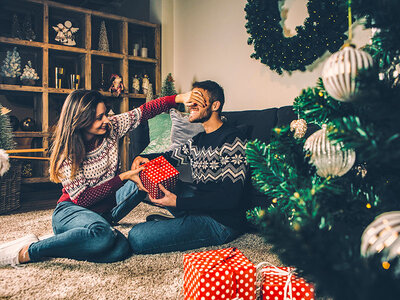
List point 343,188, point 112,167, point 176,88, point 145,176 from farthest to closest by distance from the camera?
point 176,88
point 112,167
point 145,176
point 343,188

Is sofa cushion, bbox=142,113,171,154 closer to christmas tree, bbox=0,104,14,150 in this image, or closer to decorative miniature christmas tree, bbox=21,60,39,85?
christmas tree, bbox=0,104,14,150

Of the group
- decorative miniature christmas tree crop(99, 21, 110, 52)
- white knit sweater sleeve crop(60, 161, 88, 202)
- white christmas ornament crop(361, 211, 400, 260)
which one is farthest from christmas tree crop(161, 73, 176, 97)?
white christmas ornament crop(361, 211, 400, 260)

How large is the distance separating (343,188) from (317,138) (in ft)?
0.37

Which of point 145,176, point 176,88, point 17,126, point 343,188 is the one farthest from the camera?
point 176,88

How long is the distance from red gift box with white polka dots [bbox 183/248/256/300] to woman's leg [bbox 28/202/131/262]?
0.57 m

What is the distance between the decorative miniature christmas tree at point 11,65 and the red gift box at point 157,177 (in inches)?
112

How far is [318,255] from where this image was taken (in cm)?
44

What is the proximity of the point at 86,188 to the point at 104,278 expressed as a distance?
0.50 metres

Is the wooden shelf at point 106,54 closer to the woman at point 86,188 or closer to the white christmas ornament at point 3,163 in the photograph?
the white christmas ornament at point 3,163

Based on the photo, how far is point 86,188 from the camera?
164 centimetres

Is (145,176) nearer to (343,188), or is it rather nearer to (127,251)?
(127,251)

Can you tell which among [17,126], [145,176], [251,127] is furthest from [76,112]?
[17,126]

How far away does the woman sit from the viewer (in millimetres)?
1450

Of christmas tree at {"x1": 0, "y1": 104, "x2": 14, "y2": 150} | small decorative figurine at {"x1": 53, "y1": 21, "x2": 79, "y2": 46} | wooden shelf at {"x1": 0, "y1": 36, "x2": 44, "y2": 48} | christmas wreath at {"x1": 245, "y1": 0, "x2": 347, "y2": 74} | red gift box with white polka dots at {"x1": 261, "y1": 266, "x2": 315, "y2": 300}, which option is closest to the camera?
red gift box with white polka dots at {"x1": 261, "y1": 266, "x2": 315, "y2": 300}
